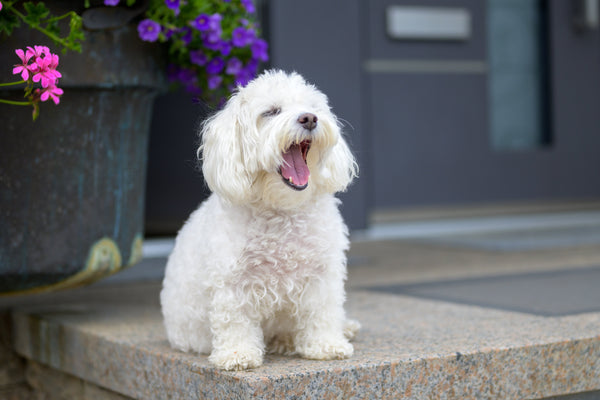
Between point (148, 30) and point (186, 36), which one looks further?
point (186, 36)

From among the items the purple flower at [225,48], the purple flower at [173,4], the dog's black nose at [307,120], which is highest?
the purple flower at [173,4]

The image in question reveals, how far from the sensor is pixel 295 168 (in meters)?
2.17

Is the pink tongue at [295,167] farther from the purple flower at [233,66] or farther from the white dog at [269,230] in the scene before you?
the purple flower at [233,66]

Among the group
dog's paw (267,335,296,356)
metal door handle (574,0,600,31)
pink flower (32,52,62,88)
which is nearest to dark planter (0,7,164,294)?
pink flower (32,52,62,88)

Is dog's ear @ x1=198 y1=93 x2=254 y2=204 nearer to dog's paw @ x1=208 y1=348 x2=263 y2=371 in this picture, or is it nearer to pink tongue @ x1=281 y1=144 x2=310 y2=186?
pink tongue @ x1=281 y1=144 x2=310 y2=186

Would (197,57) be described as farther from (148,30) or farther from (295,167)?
(295,167)

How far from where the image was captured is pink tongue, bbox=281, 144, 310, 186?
7.06 feet

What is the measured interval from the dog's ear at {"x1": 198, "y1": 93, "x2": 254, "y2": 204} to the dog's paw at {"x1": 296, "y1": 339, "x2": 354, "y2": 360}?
0.42 meters

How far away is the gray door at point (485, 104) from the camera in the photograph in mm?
5906

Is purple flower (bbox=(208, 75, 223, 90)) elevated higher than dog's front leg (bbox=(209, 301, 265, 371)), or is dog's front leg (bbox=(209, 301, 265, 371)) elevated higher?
purple flower (bbox=(208, 75, 223, 90))

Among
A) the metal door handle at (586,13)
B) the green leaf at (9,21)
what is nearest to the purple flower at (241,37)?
the green leaf at (9,21)

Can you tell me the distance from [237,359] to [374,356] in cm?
38

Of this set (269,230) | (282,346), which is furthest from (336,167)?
(282,346)

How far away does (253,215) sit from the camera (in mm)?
2268
